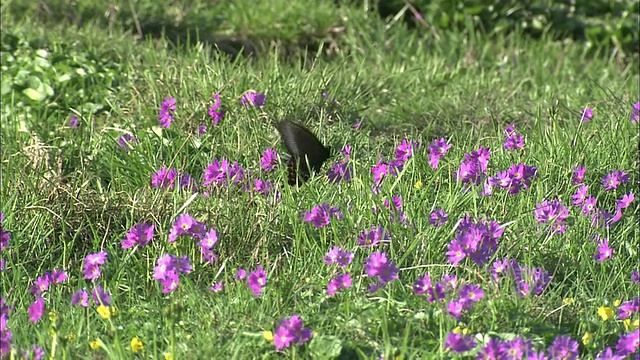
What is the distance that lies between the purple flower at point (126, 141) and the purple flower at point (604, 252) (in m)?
1.56

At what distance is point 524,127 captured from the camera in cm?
400

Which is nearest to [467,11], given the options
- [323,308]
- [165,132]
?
[165,132]

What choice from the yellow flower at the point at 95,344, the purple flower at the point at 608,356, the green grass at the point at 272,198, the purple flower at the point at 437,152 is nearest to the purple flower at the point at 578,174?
the green grass at the point at 272,198

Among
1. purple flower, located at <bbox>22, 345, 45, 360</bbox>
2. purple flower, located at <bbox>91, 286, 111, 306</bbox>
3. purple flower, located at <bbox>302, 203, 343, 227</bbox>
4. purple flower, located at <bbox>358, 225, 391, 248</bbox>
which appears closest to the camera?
purple flower, located at <bbox>22, 345, 45, 360</bbox>

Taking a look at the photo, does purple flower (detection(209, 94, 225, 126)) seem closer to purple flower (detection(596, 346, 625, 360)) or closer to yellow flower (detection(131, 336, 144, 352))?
yellow flower (detection(131, 336, 144, 352))

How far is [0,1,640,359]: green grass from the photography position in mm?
2525

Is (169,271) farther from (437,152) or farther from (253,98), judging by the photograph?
(253,98)

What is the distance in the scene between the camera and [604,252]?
111 inches

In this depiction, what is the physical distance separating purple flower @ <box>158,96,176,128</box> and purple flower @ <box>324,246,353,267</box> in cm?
120

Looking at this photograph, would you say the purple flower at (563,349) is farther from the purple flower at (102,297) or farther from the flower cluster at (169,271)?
the purple flower at (102,297)

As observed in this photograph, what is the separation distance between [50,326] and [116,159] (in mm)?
1122

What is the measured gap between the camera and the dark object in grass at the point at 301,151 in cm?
318

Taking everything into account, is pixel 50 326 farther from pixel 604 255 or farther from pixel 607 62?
pixel 607 62

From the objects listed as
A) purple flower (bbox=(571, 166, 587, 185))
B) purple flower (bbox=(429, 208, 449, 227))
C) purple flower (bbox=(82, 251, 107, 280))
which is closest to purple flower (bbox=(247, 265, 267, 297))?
purple flower (bbox=(82, 251, 107, 280))
